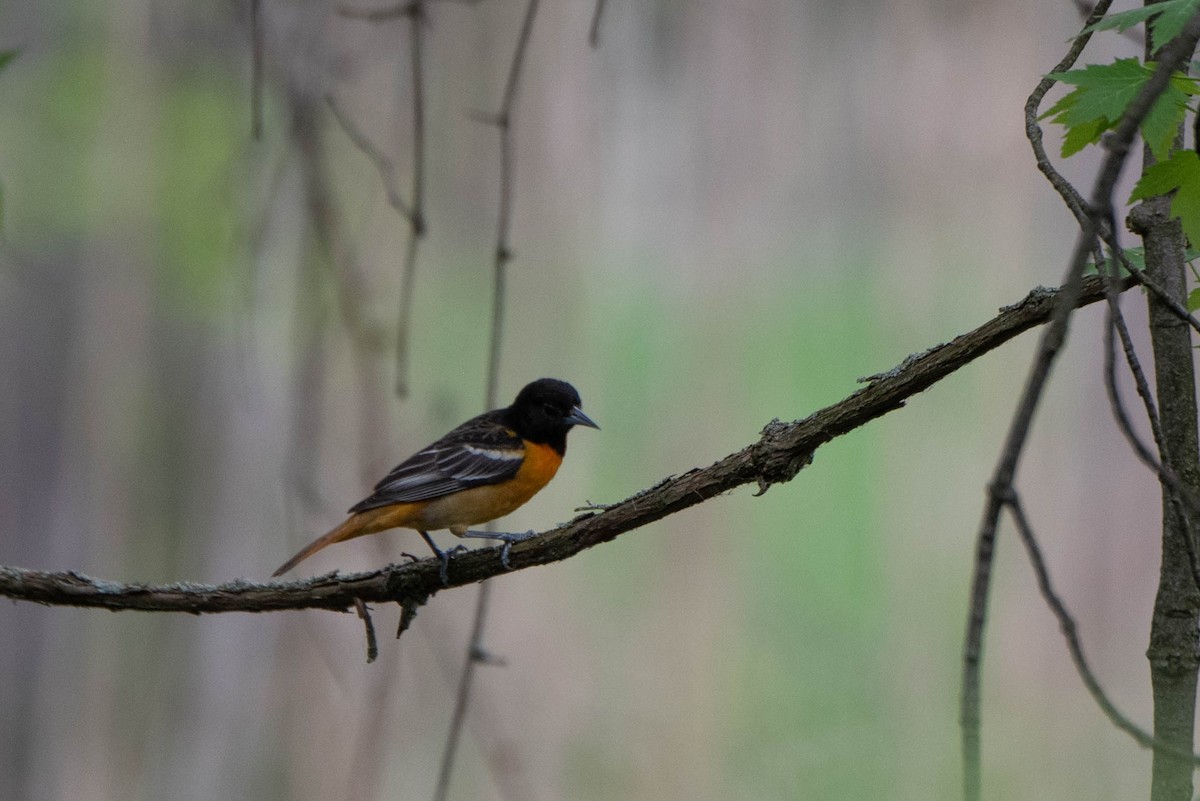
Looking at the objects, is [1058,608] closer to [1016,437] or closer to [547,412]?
[1016,437]

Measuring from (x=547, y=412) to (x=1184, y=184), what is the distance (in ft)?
7.86

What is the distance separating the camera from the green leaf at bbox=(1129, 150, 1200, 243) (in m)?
1.54

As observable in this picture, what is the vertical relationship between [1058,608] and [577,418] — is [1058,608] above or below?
below

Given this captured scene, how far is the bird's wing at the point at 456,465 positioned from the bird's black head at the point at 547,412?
0.20 feet

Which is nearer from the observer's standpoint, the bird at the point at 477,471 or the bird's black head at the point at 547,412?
the bird at the point at 477,471

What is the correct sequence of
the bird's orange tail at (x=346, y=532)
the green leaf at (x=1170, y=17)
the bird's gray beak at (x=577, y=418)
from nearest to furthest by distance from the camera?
the green leaf at (x=1170, y=17) < the bird's orange tail at (x=346, y=532) < the bird's gray beak at (x=577, y=418)

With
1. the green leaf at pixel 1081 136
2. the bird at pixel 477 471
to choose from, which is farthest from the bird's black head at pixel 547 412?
Answer: the green leaf at pixel 1081 136

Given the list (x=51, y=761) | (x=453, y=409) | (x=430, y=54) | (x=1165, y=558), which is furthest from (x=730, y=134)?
(x=51, y=761)

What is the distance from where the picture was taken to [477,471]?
3.56 meters

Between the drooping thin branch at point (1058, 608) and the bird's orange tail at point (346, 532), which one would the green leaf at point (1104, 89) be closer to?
the drooping thin branch at point (1058, 608)

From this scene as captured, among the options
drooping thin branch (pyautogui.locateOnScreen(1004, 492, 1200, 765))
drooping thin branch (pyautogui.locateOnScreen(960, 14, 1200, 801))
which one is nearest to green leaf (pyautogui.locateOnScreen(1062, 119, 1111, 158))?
drooping thin branch (pyautogui.locateOnScreen(960, 14, 1200, 801))

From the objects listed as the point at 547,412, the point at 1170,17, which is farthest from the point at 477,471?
the point at 1170,17

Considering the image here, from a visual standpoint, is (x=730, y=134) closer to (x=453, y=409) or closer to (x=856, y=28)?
(x=856, y=28)

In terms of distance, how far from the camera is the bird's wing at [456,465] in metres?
3.29
